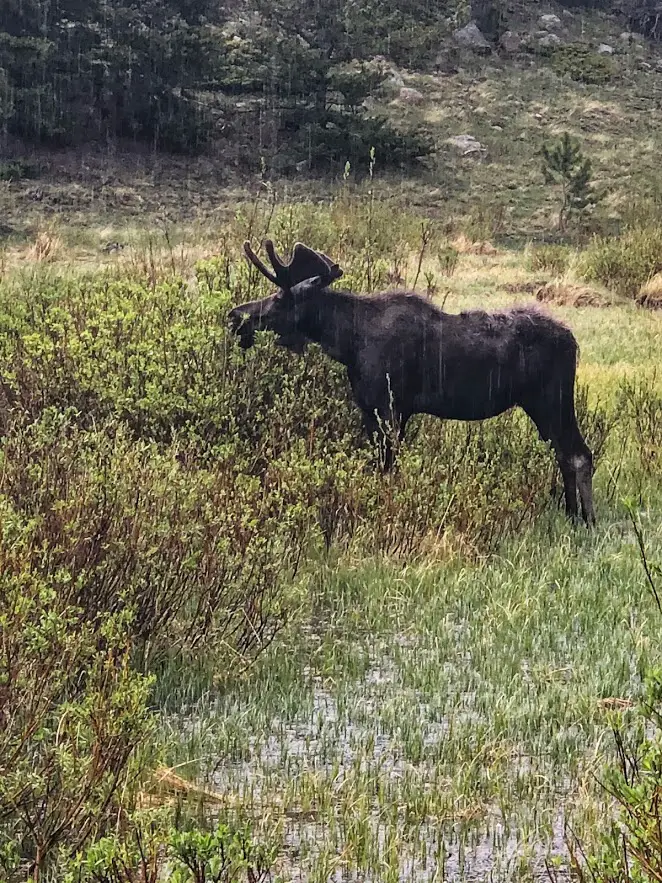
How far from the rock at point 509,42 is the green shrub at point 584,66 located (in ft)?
4.29

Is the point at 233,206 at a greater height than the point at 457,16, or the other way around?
the point at 457,16

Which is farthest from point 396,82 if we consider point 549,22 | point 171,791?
point 171,791

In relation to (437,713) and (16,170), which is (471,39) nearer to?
(16,170)

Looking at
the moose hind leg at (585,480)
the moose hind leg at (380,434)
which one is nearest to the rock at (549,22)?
the moose hind leg at (585,480)

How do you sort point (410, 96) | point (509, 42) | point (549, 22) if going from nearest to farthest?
point (410, 96) → point (509, 42) → point (549, 22)

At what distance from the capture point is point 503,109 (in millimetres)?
36844

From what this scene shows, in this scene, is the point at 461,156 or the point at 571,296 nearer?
the point at 571,296

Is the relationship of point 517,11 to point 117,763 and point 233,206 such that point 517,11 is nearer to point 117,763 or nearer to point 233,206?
point 233,206

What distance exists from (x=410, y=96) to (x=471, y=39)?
682 centimetres

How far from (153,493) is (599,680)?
1947 mm

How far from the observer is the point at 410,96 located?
36.9 metres

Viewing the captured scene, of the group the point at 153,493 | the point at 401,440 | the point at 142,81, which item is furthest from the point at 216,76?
the point at 153,493

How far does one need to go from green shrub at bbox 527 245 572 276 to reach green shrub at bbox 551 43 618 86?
22953 millimetres

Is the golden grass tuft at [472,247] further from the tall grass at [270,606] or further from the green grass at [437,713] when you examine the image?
the green grass at [437,713]
